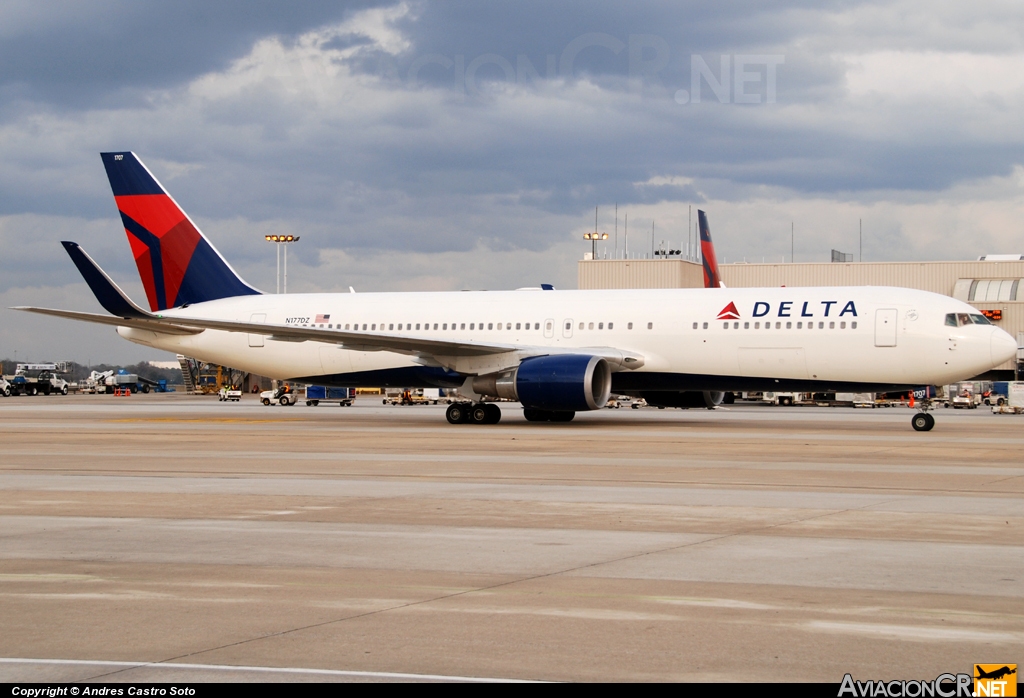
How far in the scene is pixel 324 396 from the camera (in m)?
55.8

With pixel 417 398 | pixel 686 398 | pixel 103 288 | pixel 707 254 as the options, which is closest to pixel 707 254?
pixel 707 254

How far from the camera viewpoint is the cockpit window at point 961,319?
27156 mm

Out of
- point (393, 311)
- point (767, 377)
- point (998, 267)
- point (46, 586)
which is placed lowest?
point (46, 586)

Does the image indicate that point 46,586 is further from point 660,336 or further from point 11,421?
point 11,421

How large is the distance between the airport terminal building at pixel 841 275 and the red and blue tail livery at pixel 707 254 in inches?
291

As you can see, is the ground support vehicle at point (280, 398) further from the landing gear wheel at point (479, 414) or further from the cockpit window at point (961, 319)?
the cockpit window at point (961, 319)

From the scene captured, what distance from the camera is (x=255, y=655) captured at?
5879mm

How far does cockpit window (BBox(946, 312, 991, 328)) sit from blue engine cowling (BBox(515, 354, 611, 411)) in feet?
29.0

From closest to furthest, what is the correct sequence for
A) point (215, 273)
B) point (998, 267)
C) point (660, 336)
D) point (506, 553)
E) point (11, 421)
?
point (506, 553) < point (660, 336) < point (11, 421) < point (215, 273) < point (998, 267)

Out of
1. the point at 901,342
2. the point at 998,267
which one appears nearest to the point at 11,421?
the point at 901,342

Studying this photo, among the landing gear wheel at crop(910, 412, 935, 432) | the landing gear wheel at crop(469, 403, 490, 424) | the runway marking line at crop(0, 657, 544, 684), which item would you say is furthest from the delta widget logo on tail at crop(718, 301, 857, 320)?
the runway marking line at crop(0, 657, 544, 684)

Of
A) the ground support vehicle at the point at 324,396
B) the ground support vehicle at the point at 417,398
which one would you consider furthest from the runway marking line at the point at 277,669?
the ground support vehicle at the point at 417,398

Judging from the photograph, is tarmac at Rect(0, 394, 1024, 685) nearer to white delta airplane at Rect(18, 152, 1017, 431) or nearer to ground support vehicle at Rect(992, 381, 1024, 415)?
white delta airplane at Rect(18, 152, 1017, 431)

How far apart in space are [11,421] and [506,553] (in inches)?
1125
